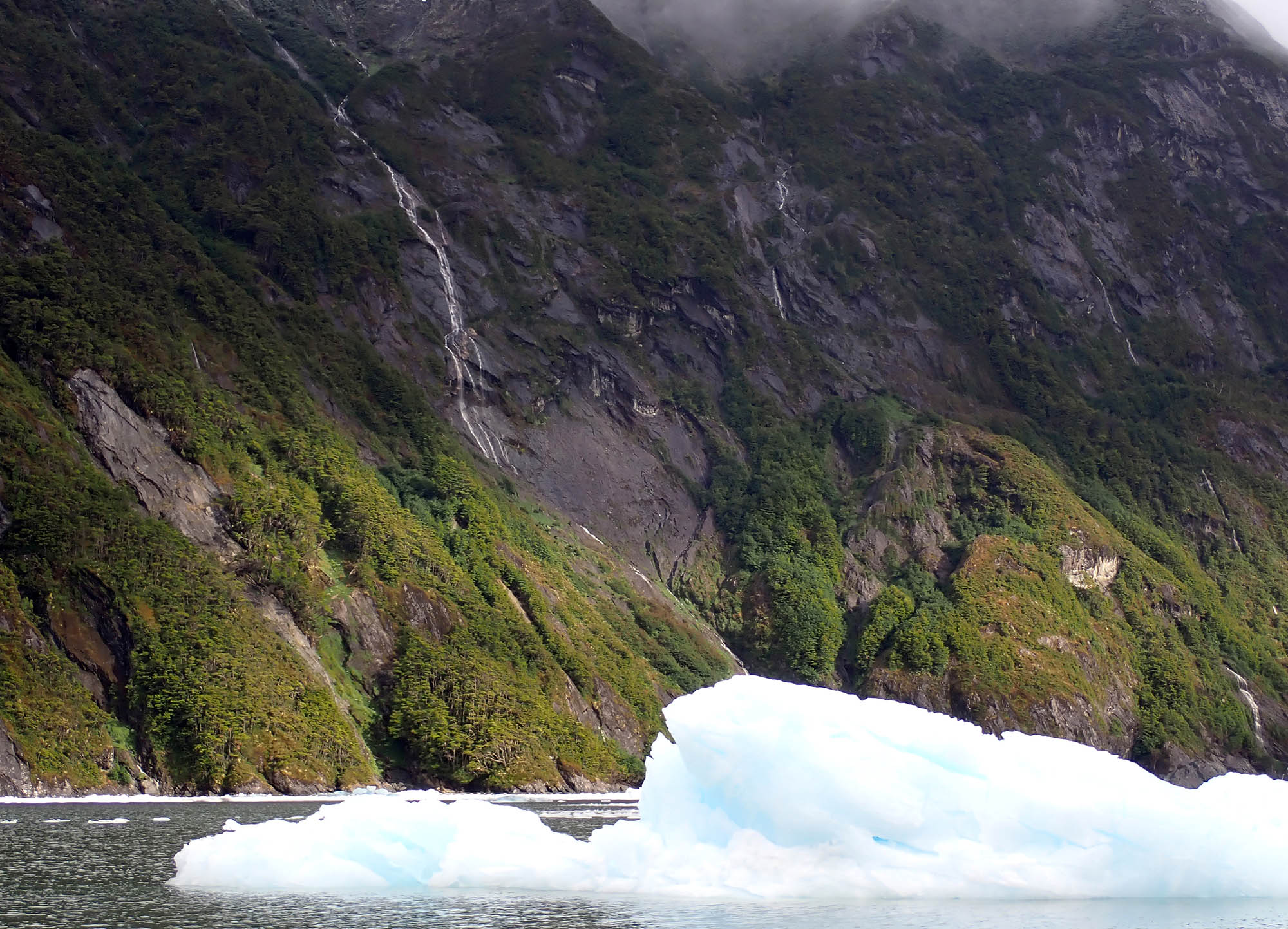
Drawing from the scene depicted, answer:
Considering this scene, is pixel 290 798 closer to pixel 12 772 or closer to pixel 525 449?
pixel 12 772

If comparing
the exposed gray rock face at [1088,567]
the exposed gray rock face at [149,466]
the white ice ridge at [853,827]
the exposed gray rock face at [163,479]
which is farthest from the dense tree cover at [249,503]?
the exposed gray rock face at [1088,567]

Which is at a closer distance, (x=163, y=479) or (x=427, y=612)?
(x=163, y=479)

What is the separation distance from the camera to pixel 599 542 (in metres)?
141

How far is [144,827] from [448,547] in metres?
59.5

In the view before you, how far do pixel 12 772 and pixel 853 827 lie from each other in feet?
171

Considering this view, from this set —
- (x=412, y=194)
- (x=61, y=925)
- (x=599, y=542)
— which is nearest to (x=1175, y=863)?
(x=61, y=925)

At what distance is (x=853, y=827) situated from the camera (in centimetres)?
3744

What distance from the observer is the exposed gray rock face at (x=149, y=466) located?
9419 centimetres

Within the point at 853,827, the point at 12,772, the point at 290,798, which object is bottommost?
the point at 12,772

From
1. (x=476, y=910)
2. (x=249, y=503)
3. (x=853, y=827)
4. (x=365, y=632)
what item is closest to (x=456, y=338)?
(x=249, y=503)

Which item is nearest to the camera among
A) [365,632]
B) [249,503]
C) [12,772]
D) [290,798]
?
[12,772]

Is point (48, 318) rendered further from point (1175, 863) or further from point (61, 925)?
point (1175, 863)

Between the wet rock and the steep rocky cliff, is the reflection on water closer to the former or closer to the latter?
the steep rocky cliff

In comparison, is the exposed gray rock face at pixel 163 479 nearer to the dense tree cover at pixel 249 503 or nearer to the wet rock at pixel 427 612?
the dense tree cover at pixel 249 503
